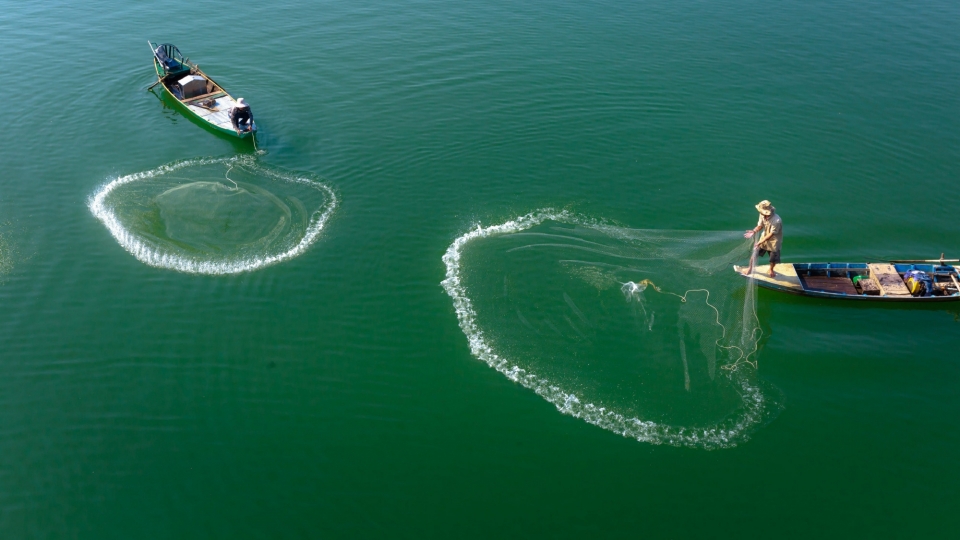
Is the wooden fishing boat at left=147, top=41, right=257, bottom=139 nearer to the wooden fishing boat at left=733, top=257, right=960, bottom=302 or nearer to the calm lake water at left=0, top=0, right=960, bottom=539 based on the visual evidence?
the calm lake water at left=0, top=0, right=960, bottom=539

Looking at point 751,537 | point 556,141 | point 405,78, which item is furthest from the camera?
point 405,78

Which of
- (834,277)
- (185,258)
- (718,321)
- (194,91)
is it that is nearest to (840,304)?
(834,277)

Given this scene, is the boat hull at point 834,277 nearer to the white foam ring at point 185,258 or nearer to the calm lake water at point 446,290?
the calm lake water at point 446,290

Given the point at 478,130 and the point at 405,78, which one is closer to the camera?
the point at 478,130

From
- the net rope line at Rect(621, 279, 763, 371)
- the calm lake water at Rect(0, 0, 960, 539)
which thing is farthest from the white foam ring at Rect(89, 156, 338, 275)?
the net rope line at Rect(621, 279, 763, 371)

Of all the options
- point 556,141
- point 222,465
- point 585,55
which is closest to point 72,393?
point 222,465

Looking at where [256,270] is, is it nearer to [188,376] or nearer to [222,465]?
[188,376]

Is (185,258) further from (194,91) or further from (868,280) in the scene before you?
(868,280)
